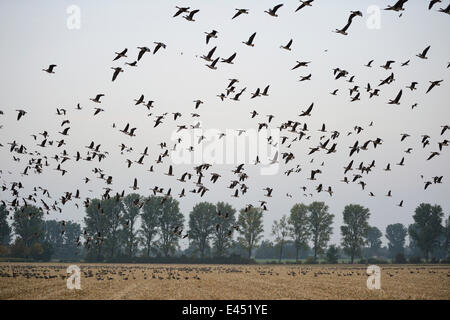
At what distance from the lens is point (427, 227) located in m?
126

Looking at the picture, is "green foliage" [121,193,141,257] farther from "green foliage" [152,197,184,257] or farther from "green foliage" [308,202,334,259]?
"green foliage" [308,202,334,259]

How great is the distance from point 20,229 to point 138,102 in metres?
118

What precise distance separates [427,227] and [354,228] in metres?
23.2

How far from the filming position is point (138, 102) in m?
28.7

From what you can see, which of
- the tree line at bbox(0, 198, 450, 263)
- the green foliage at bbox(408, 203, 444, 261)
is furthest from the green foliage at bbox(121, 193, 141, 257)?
the green foliage at bbox(408, 203, 444, 261)

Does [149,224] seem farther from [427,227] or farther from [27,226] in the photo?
[427,227]

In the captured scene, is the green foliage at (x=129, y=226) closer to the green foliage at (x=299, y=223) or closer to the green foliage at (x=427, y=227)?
the green foliage at (x=299, y=223)

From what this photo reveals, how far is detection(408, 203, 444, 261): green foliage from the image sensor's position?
124m

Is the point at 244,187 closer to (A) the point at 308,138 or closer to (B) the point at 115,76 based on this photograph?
(A) the point at 308,138

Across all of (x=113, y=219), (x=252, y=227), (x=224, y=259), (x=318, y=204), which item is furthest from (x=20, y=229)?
(x=318, y=204)

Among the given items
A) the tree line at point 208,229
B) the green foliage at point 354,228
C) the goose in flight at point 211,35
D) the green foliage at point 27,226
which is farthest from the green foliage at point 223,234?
the goose in flight at point 211,35

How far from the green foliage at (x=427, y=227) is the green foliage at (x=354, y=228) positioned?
14.5 meters

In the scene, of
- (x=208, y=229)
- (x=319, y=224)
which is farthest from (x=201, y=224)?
(x=319, y=224)

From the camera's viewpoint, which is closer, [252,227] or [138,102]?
[138,102]
